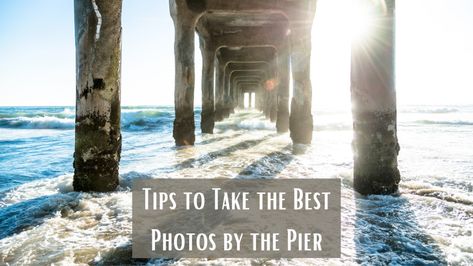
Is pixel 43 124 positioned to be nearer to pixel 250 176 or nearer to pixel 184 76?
pixel 184 76

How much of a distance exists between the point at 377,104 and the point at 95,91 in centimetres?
253

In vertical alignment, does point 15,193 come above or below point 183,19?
below

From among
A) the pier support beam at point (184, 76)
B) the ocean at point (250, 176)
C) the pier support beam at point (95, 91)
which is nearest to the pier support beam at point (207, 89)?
the pier support beam at point (184, 76)

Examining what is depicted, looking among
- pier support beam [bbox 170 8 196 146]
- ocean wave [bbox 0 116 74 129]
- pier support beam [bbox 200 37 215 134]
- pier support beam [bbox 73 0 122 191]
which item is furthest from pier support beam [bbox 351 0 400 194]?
ocean wave [bbox 0 116 74 129]

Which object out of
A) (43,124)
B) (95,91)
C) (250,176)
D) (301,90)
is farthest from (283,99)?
(43,124)

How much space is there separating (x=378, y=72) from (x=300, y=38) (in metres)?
4.46

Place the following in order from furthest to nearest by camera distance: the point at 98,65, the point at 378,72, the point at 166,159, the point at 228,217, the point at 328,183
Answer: the point at 166,159 < the point at 328,183 < the point at 98,65 < the point at 378,72 < the point at 228,217

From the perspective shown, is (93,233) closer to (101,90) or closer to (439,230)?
(101,90)

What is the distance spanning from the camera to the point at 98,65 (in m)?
3.08

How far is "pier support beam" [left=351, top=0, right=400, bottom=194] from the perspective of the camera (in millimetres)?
2889

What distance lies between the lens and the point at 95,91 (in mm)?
3076

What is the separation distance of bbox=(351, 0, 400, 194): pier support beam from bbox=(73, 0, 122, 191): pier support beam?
2.28 m

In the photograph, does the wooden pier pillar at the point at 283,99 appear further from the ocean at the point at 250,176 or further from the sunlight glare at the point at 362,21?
the sunlight glare at the point at 362,21

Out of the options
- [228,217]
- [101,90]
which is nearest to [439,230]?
[228,217]
